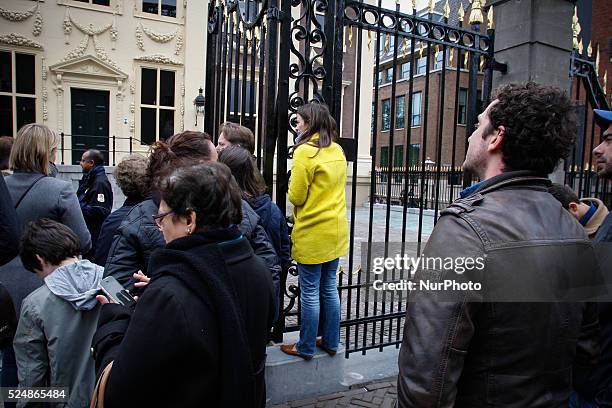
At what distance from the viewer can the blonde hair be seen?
324 centimetres

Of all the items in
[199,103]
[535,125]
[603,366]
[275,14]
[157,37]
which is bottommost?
[603,366]

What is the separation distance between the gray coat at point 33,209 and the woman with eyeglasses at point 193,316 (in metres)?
1.78

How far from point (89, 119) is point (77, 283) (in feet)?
54.0

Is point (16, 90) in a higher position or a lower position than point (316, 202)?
higher

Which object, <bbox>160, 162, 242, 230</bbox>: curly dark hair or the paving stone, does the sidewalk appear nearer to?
the paving stone

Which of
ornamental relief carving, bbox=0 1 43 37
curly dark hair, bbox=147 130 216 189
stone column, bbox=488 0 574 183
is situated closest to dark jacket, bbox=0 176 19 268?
curly dark hair, bbox=147 130 216 189

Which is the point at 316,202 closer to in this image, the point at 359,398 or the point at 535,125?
the point at 359,398

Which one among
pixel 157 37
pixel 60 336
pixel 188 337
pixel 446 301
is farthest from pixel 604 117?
pixel 157 37

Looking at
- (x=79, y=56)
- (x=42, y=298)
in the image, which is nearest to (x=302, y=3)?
(x=42, y=298)

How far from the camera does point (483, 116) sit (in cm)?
165

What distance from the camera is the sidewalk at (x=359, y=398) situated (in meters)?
3.54

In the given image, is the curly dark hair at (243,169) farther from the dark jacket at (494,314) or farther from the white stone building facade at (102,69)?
the white stone building facade at (102,69)

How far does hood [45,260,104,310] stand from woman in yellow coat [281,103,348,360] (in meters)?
1.55

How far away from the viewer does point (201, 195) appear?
161 cm
